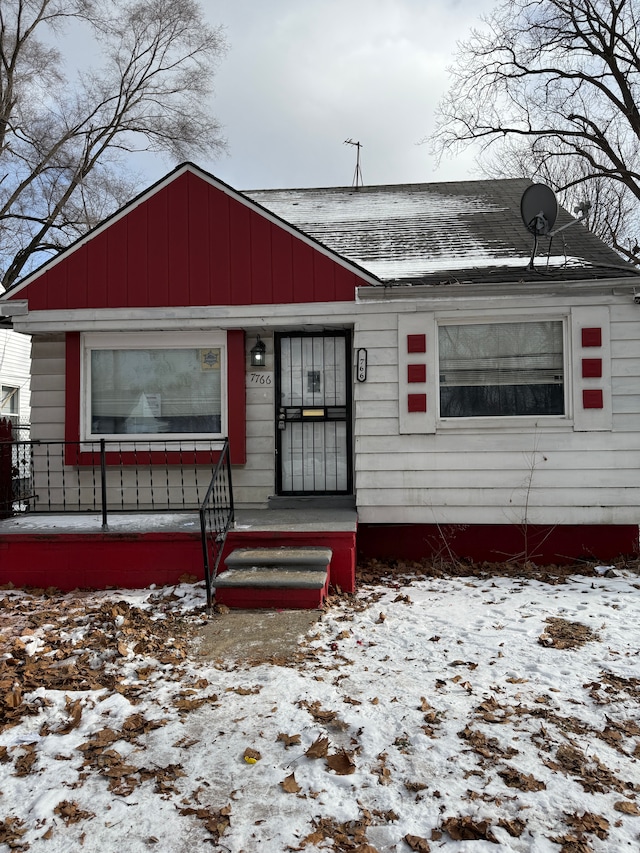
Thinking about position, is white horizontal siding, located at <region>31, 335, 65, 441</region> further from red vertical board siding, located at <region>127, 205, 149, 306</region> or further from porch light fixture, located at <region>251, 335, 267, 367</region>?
porch light fixture, located at <region>251, 335, 267, 367</region>

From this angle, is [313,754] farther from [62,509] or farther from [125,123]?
[125,123]

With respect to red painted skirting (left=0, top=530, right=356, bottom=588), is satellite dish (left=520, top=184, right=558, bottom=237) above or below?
above

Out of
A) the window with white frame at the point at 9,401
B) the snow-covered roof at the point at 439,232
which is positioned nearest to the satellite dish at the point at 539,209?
the snow-covered roof at the point at 439,232

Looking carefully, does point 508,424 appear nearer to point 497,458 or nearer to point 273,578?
point 497,458

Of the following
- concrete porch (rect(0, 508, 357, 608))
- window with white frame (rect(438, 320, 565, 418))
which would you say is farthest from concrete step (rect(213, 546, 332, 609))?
window with white frame (rect(438, 320, 565, 418))

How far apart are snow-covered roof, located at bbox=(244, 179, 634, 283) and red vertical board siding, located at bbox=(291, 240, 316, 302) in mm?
621

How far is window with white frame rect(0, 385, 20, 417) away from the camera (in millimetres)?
14416

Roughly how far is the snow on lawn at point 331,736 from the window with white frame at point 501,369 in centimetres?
245

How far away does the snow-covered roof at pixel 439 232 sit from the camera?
6520 millimetres

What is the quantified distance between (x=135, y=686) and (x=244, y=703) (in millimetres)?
721

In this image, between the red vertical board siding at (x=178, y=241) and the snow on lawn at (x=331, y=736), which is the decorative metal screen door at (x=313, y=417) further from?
the snow on lawn at (x=331, y=736)

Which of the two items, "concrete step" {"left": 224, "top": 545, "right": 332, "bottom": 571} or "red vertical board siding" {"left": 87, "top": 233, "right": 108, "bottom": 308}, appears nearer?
"concrete step" {"left": 224, "top": 545, "right": 332, "bottom": 571}

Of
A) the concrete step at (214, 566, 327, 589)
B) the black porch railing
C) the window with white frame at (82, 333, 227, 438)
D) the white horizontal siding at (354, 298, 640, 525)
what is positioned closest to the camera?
the concrete step at (214, 566, 327, 589)

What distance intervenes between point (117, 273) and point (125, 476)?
7.86ft
